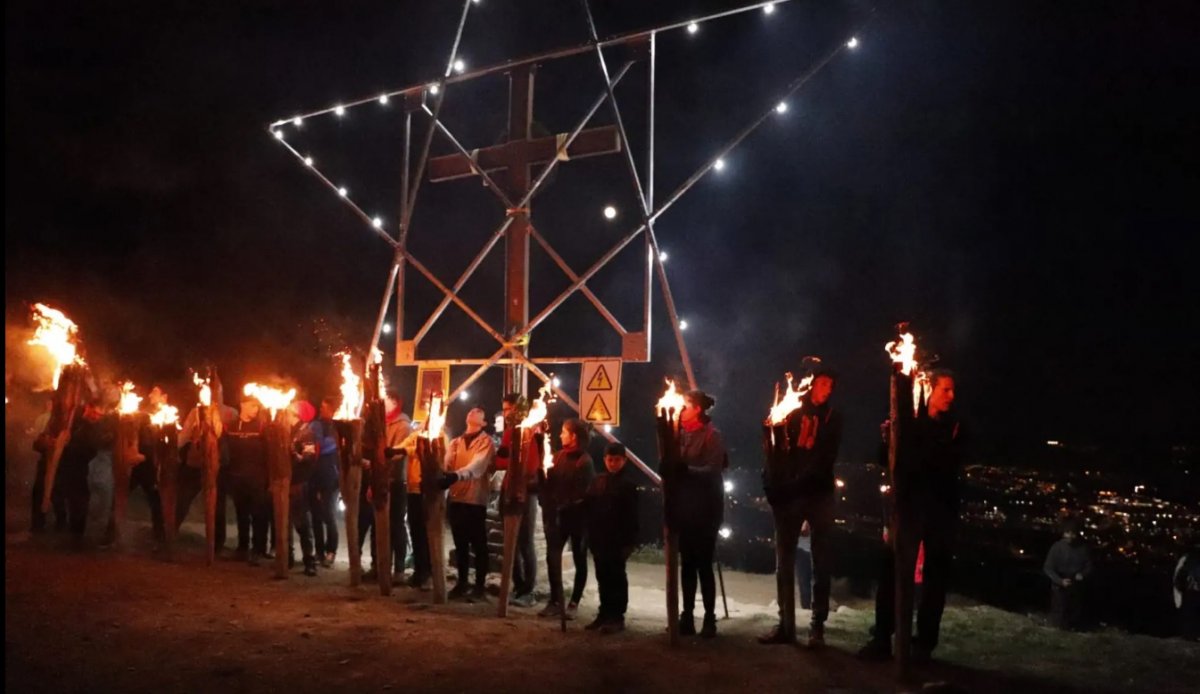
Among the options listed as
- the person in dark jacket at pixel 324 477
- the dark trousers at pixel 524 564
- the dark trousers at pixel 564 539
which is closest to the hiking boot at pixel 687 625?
the dark trousers at pixel 564 539

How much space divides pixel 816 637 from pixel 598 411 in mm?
4293


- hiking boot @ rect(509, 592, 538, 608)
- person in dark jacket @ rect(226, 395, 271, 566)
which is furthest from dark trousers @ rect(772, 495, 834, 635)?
person in dark jacket @ rect(226, 395, 271, 566)

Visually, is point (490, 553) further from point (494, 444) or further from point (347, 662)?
point (347, 662)

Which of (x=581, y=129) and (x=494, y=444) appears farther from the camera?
(x=581, y=129)

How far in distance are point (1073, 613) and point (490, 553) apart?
7686mm

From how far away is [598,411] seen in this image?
10.5 metres

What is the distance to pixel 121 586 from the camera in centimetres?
880

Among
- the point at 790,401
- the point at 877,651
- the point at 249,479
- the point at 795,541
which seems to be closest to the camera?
the point at 877,651

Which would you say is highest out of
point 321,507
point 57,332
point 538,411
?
point 57,332

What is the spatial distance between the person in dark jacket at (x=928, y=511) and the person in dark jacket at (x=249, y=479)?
8.14m

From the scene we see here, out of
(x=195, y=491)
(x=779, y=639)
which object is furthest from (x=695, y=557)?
(x=195, y=491)

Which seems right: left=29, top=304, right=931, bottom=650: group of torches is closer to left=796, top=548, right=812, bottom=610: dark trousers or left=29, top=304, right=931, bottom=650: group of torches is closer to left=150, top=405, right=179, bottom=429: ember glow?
left=150, top=405, right=179, bottom=429: ember glow

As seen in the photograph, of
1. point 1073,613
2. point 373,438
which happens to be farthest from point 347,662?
point 1073,613

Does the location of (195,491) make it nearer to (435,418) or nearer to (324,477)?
(324,477)
